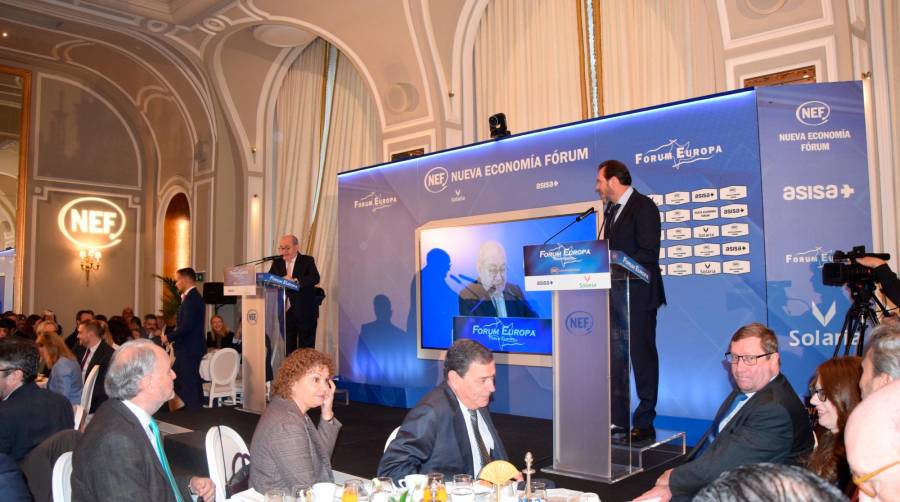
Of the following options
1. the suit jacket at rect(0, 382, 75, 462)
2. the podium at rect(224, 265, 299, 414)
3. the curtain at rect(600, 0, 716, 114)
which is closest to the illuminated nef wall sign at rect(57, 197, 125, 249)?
the podium at rect(224, 265, 299, 414)

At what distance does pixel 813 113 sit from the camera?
4.86m

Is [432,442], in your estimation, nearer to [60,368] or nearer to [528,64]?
[60,368]

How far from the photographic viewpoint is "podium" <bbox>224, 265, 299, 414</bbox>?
6.71m

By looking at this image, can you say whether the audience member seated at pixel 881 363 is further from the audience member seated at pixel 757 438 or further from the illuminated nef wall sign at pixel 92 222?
the illuminated nef wall sign at pixel 92 222

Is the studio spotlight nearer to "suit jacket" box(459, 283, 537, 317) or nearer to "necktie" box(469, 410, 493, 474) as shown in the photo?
"suit jacket" box(459, 283, 537, 317)

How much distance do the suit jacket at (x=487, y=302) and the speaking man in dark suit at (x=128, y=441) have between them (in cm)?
427

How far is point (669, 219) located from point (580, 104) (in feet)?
7.02

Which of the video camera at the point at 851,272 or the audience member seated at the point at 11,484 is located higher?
the video camera at the point at 851,272

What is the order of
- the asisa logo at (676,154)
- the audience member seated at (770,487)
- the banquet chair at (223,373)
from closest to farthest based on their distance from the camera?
the audience member seated at (770,487) → the asisa logo at (676,154) → the banquet chair at (223,373)

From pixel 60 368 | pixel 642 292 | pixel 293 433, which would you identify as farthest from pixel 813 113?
pixel 60 368

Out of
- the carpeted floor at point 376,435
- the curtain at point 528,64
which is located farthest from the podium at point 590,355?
the curtain at point 528,64

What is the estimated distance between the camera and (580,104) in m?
7.18

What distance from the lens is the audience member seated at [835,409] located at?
2.16 metres

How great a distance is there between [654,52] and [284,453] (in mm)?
5543
